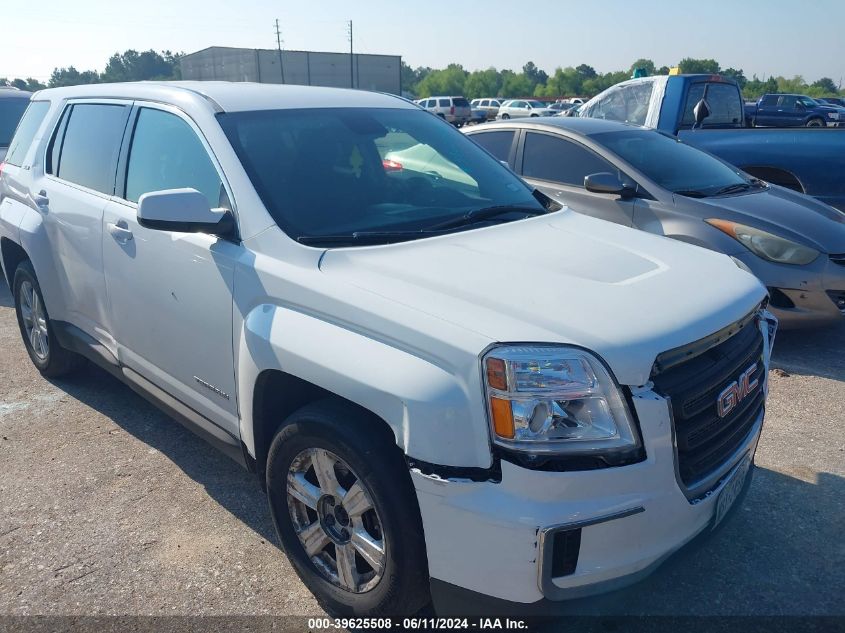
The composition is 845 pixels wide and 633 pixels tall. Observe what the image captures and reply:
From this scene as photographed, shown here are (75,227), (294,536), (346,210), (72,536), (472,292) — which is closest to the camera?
(472,292)

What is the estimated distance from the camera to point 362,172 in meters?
3.19

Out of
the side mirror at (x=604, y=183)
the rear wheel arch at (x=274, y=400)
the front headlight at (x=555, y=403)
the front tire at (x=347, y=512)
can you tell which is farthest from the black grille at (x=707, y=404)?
the side mirror at (x=604, y=183)

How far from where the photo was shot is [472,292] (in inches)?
91.7

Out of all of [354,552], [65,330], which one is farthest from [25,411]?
[354,552]

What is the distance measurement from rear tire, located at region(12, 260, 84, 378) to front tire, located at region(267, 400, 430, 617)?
2596mm

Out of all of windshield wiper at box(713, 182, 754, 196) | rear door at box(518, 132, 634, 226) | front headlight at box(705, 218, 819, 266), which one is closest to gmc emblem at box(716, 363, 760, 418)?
front headlight at box(705, 218, 819, 266)

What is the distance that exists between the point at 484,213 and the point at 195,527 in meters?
1.89

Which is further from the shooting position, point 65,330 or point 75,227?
point 65,330

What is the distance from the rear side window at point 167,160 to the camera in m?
3.08

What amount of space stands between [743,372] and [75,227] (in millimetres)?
3326

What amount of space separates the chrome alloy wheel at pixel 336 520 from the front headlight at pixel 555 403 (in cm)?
56

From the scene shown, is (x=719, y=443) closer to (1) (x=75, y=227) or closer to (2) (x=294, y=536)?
(2) (x=294, y=536)

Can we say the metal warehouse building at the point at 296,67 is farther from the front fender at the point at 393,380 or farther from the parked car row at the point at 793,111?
the front fender at the point at 393,380

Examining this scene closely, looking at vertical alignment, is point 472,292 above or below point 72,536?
above
